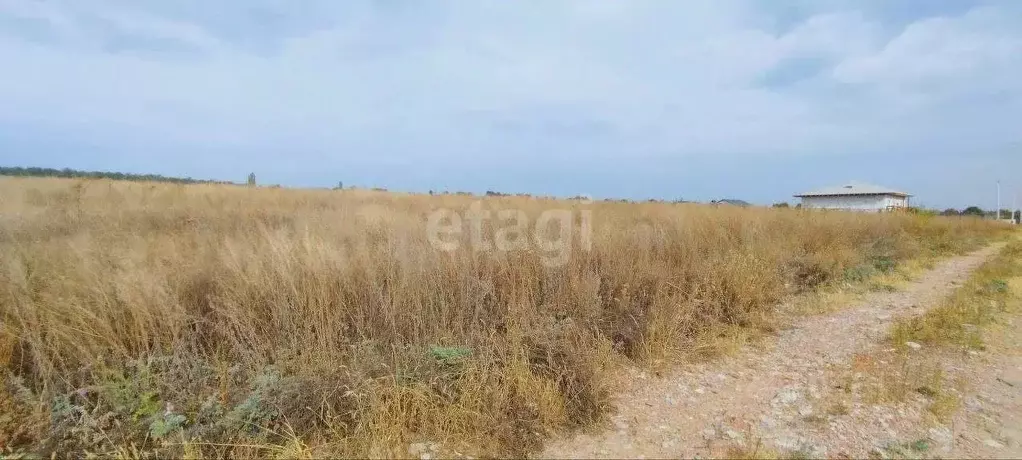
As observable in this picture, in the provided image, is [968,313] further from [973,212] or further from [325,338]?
[973,212]

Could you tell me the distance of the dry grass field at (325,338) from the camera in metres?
2.31

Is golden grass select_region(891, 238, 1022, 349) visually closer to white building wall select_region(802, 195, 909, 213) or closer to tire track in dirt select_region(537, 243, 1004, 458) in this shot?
tire track in dirt select_region(537, 243, 1004, 458)

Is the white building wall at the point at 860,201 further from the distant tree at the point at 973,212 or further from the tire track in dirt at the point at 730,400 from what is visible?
the tire track in dirt at the point at 730,400

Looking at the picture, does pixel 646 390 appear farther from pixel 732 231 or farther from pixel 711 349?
pixel 732 231

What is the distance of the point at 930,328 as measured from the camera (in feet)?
13.8

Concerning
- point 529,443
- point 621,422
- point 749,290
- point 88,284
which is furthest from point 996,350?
point 88,284

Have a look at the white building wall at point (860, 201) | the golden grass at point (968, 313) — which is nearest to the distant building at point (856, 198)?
the white building wall at point (860, 201)

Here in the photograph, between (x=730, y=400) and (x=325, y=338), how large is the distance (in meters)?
2.71

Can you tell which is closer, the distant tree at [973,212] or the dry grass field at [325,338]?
the dry grass field at [325,338]

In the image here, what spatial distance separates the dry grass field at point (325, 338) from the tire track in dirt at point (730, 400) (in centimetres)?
21

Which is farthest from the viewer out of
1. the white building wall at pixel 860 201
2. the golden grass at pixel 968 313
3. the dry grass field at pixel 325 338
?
the white building wall at pixel 860 201

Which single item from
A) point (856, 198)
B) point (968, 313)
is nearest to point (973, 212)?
point (856, 198)

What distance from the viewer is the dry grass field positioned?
7.58 feet

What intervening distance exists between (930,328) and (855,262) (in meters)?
4.08
